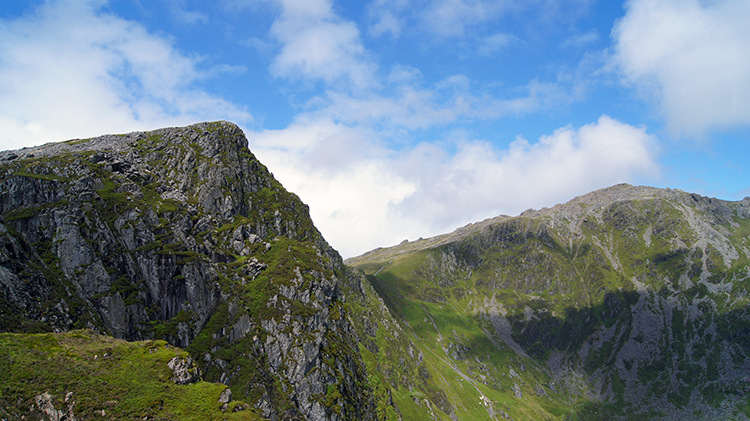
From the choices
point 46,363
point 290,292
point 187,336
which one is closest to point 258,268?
point 290,292

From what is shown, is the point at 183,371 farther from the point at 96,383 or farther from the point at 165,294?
the point at 165,294

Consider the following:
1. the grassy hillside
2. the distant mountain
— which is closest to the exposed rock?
the distant mountain

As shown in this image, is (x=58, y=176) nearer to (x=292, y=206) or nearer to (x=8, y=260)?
(x=8, y=260)

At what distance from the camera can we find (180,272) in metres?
96.2

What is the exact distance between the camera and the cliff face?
76.6 metres

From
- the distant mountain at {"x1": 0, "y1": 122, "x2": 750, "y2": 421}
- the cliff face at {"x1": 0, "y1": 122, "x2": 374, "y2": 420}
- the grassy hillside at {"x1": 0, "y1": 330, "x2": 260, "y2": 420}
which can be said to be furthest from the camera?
the cliff face at {"x1": 0, "y1": 122, "x2": 374, "y2": 420}

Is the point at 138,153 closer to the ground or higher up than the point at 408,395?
higher up

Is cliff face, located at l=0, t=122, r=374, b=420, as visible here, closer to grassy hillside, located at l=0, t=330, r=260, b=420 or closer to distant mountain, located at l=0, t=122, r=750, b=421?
distant mountain, located at l=0, t=122, r=750, b=421

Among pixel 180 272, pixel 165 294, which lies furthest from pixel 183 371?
pixel 180 272

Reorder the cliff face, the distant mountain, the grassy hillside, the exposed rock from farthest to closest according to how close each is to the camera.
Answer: the cliff face → the exposed rock → the distant mountain → the grassy hillside

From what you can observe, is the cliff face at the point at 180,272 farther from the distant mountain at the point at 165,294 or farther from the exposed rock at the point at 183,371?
the exposed rock at the point at 183,371

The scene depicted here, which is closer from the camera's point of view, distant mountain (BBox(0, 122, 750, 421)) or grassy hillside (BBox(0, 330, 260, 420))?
grassy hillside (BBox(0, 330, 260, 420))

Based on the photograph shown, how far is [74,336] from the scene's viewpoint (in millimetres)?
54219

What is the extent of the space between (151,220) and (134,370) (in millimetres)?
58413
